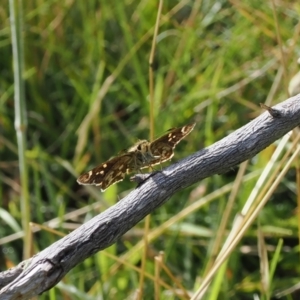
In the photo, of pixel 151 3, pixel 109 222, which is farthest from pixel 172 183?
pixel 151 3

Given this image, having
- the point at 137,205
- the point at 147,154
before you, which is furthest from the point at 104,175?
the point at 137,205

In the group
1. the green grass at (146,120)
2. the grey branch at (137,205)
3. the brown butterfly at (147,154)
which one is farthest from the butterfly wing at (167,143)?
the green grass at (146,120)

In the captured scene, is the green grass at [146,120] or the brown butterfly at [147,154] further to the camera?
the green grass at [146,120]

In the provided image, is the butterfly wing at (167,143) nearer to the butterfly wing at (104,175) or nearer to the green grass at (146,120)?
the butterfly wing at (104,175)

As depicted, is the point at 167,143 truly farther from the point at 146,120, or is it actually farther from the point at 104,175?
the point at 146,120

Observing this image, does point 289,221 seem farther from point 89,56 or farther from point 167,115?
point 89,56
